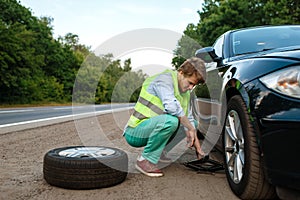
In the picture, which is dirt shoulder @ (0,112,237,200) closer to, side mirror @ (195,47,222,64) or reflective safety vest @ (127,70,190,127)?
reflective safety vest @ (127,70,190,127)

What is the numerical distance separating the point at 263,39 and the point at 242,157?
163 cm

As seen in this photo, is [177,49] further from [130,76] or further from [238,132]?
[238,132]

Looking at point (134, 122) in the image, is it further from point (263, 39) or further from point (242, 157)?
point (263, 39)

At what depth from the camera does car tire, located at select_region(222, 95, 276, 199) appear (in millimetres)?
1901

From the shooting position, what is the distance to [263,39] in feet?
10.5

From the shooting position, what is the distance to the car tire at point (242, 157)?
6.24 ft

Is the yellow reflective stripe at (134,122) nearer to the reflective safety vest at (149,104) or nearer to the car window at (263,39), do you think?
the reflective safety vest at (149,104)

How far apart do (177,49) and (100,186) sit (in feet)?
6.48

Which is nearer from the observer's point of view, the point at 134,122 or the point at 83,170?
the point at 83,170

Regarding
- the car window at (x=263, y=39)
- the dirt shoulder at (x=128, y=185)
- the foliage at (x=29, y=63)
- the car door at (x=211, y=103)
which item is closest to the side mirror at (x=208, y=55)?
the car door at (x=211, y=103)

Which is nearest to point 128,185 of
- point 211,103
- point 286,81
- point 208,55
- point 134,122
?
point 134,122

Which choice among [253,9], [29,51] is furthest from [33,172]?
[29,51]

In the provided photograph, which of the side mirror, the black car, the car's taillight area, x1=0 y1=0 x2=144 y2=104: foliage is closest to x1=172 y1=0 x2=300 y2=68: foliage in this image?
x1=0 y1=0 x2=144 y2=104: foliage

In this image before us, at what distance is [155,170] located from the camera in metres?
2.86
